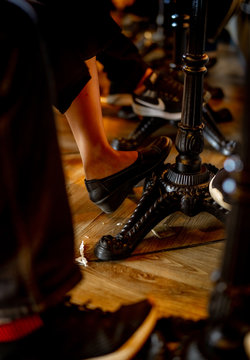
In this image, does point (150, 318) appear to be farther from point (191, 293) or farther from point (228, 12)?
point (228, 12)

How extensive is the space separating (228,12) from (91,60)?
545 mm

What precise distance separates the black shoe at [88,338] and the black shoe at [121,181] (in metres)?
0.30

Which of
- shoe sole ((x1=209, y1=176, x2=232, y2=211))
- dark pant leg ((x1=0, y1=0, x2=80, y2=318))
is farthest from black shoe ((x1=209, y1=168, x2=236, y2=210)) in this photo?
dark pant leg ((x1=0, y1=0, x2=80, y2=318))

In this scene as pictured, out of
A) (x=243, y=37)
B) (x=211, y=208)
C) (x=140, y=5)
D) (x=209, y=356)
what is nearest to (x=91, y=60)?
(x=211, y=208)

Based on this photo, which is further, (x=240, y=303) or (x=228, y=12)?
(x=228, y=12)

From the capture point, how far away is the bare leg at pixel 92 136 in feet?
2.57

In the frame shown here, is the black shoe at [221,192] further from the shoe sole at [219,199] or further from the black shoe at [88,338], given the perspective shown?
the black shoe at [88,338]

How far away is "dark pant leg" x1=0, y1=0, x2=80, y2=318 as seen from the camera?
40 cm

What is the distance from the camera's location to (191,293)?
2.20ft

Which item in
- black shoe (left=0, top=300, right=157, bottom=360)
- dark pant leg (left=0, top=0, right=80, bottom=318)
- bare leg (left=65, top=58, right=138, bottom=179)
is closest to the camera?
dark pant leg (left=0, top=0, right=80, bottom=318)

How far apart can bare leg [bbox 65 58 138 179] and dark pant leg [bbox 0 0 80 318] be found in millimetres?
344

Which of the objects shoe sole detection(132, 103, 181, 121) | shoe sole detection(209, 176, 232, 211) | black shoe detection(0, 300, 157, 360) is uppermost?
shoe sole detection(209, 176, 232, 211)

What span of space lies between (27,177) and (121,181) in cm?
42

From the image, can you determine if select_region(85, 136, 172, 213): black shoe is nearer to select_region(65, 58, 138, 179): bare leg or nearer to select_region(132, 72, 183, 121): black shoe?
select_region(65, 58, 138, 179): bare leg
